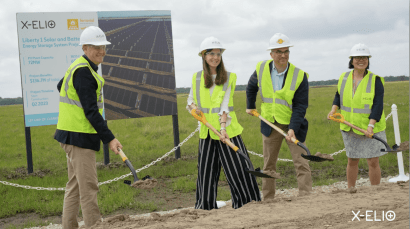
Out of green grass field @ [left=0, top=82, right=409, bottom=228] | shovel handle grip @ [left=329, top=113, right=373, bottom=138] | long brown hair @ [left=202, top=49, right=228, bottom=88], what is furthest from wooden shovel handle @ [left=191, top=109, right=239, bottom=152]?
green grass field @ [left=0, top=82, right=409, bottom=228]

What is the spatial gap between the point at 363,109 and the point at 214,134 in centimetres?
217

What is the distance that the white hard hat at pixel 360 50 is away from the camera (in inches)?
181

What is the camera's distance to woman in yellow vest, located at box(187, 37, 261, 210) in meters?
3.81

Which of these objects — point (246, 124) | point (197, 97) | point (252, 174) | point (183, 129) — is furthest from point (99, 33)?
point (246, 124)

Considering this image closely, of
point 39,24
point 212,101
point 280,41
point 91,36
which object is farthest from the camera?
point 39,24

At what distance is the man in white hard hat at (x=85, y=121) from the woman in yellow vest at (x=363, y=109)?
3067mm

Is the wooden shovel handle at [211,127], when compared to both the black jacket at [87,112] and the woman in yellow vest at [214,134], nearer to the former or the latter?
the woman in yellow vest at [214,134]

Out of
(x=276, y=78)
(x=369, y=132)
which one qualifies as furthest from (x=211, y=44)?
(x=369, y=132)

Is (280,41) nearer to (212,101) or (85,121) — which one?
(212,101)

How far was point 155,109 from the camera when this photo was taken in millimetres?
8055

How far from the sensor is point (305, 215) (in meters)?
3.27

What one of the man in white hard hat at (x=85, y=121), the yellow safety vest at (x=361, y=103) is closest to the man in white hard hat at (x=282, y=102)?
the yellow safety vest at (x=361, y=103)

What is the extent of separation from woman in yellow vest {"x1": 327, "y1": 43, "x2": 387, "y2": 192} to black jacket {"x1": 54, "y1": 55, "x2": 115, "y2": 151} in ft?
10.3

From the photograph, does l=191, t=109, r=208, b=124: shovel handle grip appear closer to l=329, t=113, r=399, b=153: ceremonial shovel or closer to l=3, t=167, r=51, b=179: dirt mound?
l=329, t=113, r=399, b=153: ceremonial shovel
